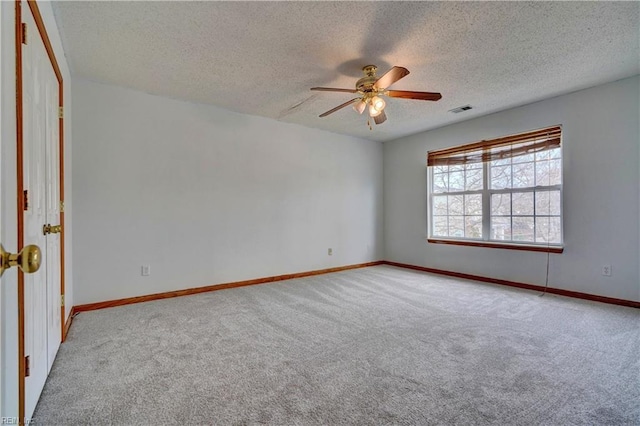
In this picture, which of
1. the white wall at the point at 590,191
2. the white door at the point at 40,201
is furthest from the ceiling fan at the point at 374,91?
the white wall at the point at 590,191

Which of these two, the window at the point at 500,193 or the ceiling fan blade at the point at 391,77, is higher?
the ceiling fan blade at the point at 391,77

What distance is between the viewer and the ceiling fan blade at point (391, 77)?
7.78ft

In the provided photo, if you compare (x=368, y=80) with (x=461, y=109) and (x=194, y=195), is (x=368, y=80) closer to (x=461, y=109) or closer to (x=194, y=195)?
(x=461, y=109)

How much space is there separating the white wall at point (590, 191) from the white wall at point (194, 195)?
235 cm

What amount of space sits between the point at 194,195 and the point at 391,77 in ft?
8.98

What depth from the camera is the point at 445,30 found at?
2.36 metres

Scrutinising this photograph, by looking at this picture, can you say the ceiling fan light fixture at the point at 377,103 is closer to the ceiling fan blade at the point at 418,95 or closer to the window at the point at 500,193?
the ceiling fan blade at the point at 418,95

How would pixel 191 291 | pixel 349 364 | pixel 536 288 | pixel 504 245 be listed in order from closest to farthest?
pixel 349 364, pixel 191 291, pixel 536 288, pixel 504 245

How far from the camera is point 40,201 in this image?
1.72 meters

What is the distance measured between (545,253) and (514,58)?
248 centimetres

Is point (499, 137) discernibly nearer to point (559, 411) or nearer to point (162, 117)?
point (559, 411)

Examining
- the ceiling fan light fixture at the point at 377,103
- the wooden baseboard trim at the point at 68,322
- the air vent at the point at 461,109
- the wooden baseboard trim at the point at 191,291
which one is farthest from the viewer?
the air vent at the point at 461,109

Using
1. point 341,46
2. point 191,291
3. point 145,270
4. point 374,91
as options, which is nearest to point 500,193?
point 374,91

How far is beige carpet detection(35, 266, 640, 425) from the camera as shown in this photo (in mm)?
1607
